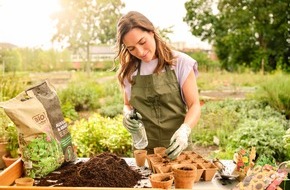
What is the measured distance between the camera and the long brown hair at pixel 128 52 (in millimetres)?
2086

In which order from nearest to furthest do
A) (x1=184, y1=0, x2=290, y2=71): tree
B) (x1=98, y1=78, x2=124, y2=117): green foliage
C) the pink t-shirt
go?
the pink t-shirt, (x1=98, y1=78, x2=124, y2=117): green foliage, (x1=184, y1=0, x2=290, y2=71): tree

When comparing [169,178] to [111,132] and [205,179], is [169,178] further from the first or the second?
[111,132]

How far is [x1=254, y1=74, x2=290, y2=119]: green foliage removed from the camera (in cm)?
659

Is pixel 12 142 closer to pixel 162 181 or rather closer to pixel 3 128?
pixel 3 128

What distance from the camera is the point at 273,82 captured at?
7.08 metres

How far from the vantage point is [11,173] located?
181 cm

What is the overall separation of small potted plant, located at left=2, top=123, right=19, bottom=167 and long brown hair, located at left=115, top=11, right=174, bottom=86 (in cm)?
141

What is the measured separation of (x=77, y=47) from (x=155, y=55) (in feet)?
29.3

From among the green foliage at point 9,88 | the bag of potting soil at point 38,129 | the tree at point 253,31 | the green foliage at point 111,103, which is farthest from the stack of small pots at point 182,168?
the tree at point 253,31

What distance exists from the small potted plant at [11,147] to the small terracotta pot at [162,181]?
203 centimetres

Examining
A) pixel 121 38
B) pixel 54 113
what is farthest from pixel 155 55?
pixel 54 113

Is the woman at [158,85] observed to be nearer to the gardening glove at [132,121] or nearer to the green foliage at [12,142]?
the gardening glove at [132,121]

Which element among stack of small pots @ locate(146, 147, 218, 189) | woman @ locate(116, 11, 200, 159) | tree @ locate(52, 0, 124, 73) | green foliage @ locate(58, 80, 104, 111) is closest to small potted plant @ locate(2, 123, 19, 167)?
woman @ locate(116, 11, 200, 159)

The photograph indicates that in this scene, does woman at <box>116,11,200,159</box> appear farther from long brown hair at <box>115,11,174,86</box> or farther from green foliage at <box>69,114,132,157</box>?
green foliage at <box>69,114,132,157</box>
